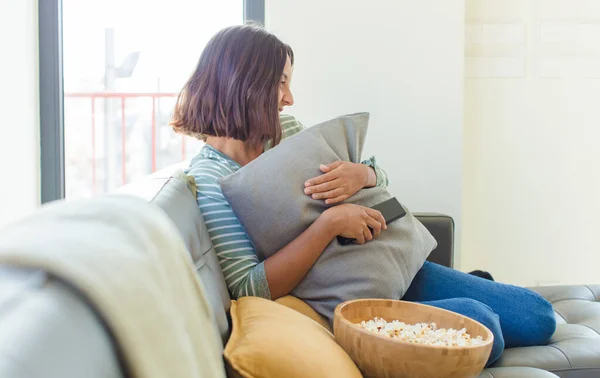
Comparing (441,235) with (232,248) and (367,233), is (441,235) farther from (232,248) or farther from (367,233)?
(232,248)

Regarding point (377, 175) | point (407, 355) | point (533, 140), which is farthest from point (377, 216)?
point (533, 140)

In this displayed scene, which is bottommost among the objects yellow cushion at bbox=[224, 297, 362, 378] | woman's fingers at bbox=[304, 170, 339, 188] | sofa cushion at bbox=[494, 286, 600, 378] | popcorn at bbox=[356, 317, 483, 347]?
sofa cushion at bbox=[494, 286, 600, 378]

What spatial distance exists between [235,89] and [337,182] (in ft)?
1.17

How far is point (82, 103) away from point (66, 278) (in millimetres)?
3661

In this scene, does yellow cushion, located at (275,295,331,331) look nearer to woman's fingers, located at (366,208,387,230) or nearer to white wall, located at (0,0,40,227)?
woman's fingers, located at (366,208,387,230)

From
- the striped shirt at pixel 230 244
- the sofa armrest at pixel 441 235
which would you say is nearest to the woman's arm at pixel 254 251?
the striped shirt at pixel 230 244

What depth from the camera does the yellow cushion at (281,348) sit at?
3.38ft

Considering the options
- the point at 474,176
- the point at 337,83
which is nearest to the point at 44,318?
the point at 337,83

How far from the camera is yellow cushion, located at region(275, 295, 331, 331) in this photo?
1.53m

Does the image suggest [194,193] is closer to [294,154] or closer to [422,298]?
[294,154]

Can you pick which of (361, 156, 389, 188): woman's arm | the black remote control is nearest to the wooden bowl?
the black remote control

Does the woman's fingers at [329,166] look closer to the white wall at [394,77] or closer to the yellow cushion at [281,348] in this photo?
the yellow cushion at [281,348]

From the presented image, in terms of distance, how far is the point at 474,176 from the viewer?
9.93 feet

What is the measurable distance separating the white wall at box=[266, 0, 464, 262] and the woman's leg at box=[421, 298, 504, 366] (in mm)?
1229
